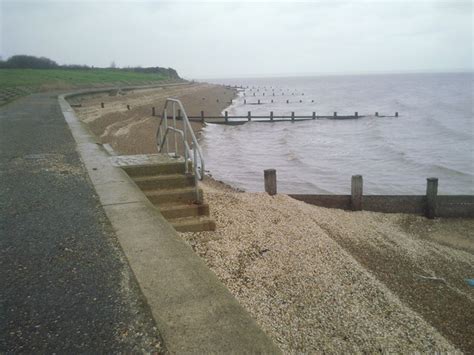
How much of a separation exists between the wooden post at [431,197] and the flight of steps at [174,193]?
7.58m

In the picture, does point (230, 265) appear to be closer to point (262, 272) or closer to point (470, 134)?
point (262, 272)

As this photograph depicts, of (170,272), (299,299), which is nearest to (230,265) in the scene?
(299,299)

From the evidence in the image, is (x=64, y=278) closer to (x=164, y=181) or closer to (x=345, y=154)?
(x=164, y=181)

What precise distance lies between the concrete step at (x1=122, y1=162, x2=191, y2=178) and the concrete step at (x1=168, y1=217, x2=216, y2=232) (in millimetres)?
1043

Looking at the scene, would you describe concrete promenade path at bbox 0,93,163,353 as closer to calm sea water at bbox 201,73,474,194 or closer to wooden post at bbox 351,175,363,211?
wooden post at bbox 351,175,363,211

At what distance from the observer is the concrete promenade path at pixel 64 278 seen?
2203mm

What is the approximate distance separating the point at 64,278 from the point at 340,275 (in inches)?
174

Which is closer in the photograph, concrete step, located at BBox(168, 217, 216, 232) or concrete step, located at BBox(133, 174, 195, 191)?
concrete step, located at BBox(168, 217, 216, 232)

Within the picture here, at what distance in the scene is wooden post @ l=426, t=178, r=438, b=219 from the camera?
34.6 feet

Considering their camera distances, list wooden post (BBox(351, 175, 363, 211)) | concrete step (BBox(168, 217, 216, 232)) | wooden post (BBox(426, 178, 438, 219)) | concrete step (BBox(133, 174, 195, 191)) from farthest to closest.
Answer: wooden post (BBox(351, 175, 363, 211)), wooden post (BBox(426, 178, 438, 219)), concrete step (BBox(133, 174, 195, 191)), concrete step (BBox(168, 217, 216, 232))

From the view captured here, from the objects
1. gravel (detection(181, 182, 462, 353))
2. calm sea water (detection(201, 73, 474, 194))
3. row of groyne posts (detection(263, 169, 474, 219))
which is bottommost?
calm sea water (detection(201, 73, 474, 194))

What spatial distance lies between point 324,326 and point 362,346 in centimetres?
47

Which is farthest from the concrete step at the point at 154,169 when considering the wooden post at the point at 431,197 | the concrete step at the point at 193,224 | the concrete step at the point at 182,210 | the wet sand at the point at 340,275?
the wooden post at the point at 431,197

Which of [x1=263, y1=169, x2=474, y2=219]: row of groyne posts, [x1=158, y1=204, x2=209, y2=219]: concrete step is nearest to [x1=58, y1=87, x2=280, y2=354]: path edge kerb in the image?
[x1=158, y1=204, x2=209, y2=219]: concrete step
